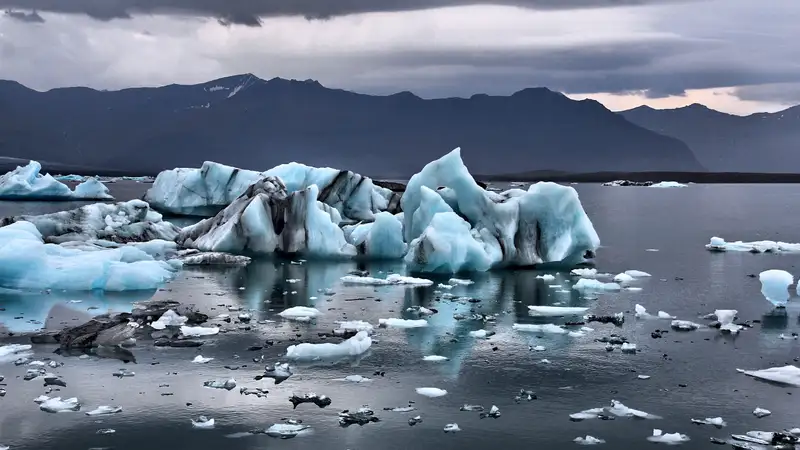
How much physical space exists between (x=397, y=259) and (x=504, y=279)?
531cm

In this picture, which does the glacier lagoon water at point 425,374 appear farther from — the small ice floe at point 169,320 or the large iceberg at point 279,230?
the large iceberg at point 279,230

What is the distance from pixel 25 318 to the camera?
1647cm

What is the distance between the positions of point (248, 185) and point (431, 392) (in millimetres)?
29386

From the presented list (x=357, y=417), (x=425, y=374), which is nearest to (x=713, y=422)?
(x=425, y=374)

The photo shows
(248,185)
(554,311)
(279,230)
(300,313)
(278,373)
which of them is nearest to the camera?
(278,373)

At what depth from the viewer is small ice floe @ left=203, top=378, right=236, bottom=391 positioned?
1177cm

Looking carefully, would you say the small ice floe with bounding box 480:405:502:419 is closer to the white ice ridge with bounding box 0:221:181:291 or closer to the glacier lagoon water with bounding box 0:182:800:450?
the glacier lagoon water with bounding box 0:182:800:450

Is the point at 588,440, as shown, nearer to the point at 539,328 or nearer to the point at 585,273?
the point at 539,328

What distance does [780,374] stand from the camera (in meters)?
12.8

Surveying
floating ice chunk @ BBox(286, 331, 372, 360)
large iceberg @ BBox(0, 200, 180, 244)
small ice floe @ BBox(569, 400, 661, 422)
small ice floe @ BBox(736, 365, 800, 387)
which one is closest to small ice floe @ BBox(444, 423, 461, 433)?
small ice floe @ BBox(569, 400, 661, 422)

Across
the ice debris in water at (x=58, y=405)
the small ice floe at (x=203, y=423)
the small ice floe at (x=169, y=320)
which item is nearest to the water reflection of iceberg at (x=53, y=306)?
the small ice floe at (x=169, y=320)

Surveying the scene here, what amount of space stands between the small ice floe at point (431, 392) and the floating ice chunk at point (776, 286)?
34.2 feet

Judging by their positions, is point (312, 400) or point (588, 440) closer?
point (588, 440)

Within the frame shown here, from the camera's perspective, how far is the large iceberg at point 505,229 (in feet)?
75.9
